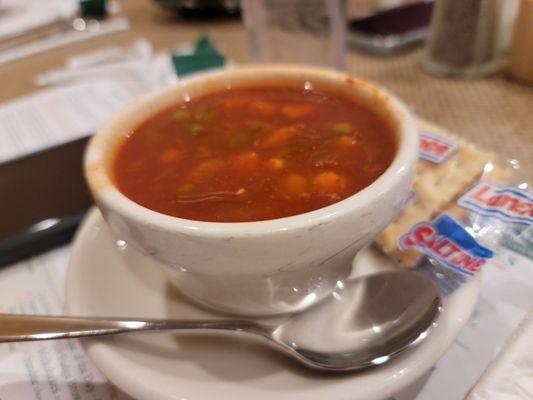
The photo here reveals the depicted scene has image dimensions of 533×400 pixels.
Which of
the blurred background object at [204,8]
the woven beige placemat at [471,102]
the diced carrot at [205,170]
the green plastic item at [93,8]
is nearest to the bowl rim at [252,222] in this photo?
the diced carrot at [205,170]

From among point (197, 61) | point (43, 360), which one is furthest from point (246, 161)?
point (197, 61)

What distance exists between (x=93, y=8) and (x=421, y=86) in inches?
59.0

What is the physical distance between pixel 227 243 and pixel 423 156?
0.48 metres

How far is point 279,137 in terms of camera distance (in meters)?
0.76

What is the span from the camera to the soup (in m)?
0.65

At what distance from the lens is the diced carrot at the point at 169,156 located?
0.74 metres

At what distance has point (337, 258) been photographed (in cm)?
62

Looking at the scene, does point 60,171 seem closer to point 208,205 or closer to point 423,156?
point 208,205

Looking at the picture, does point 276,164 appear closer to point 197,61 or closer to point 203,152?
point 203,152

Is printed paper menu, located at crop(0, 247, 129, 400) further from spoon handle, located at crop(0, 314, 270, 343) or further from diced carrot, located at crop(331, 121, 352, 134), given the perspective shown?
diced carrot, located at crop(331, 121, 352, 134)

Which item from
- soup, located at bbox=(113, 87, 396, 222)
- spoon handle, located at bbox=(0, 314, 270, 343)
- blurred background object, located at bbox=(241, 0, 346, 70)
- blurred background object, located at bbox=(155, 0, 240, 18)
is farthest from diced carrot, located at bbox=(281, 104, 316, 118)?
blurred background object, located at bbox=(155, 0, 240, 18)

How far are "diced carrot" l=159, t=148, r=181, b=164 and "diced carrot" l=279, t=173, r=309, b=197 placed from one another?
6.8 inches

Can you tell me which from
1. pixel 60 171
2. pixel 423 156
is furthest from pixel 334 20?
pixel 60 171

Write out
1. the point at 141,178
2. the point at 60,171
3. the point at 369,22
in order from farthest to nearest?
the point at 369,22 → the point at 60,171 → the point at 141,178
